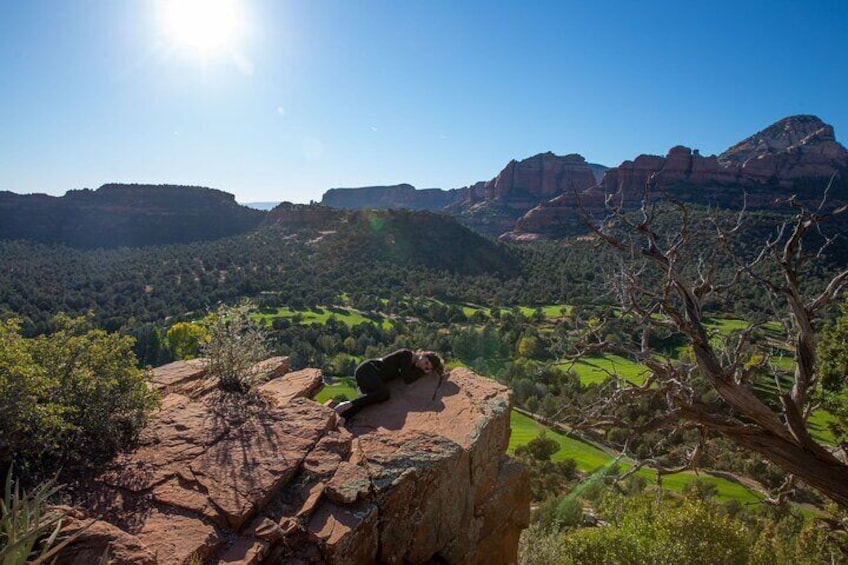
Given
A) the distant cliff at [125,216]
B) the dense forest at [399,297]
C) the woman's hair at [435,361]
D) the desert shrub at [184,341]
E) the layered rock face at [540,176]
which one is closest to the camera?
the woman's hair at [435,361]

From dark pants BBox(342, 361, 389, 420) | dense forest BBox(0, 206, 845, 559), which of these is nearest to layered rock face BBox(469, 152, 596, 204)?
dense forest BBox(0, 206, 845, 559)

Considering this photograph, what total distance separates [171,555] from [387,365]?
4280 mm

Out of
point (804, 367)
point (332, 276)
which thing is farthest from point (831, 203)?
point (804, 367)

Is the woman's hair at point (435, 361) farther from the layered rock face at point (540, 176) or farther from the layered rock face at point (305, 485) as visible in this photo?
the layered rock face at point (540, 176)

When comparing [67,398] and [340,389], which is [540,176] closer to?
[340,389]

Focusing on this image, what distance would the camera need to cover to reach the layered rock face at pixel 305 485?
404 cm

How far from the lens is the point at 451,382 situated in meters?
7.70

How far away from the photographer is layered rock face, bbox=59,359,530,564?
13.2 feet

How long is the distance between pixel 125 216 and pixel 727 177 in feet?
412

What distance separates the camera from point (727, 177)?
89.8m

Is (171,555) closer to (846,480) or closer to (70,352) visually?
(70,352)

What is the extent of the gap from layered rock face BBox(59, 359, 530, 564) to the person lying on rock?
0.72 ft

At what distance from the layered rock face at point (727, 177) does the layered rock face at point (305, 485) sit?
255 feet

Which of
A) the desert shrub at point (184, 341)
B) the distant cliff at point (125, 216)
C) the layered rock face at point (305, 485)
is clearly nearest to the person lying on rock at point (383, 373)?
the layered rock face at point (305, 485)
